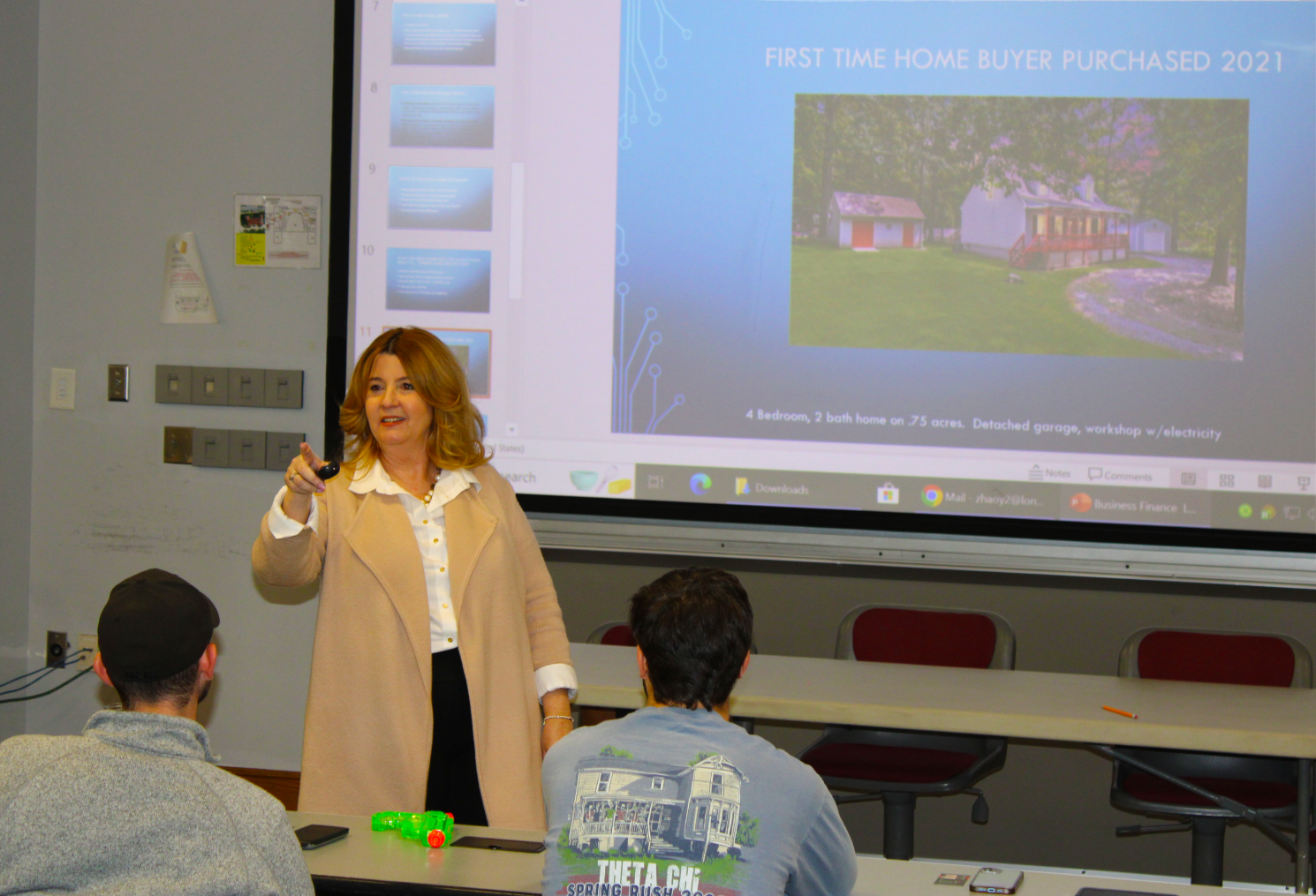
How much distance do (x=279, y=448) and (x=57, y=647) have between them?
1112 mm

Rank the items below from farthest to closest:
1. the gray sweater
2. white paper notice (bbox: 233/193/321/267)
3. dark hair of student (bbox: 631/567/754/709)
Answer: white paper notice (bbox: 233/193/321/267) < dark hair of student (bbox: 631/567/754/709) < the gray sweater

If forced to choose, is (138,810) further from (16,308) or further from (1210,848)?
(16,308)

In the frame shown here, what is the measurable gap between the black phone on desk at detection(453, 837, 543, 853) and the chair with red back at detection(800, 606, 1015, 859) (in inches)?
49.3

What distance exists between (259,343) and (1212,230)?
303cm

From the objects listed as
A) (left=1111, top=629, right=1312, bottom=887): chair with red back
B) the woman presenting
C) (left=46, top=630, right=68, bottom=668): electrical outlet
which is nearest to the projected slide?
(left=1111, top=629, right=1312, bottom=887): chair with red back

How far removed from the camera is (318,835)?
175cm

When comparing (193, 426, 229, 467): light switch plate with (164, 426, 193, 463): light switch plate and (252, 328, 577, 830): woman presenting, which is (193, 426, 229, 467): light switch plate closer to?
(164, 426, 193, 463): light switch plate

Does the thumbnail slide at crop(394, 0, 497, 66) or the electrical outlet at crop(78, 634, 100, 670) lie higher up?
the thumbnail slide at crop(394, 0, 497, 66)

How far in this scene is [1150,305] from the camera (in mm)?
3273

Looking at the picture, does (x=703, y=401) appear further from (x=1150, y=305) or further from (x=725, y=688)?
(x=725, y=688)

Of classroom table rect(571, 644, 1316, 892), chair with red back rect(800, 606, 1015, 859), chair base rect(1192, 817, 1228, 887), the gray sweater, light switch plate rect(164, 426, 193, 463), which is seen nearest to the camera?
the gray sweater

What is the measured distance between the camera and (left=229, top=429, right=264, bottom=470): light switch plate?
390 cm

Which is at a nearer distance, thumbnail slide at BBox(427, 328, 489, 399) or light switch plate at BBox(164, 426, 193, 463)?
thumbnail slide at BBox(427, 328, 489, 399)

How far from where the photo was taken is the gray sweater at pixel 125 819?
1180 mm
